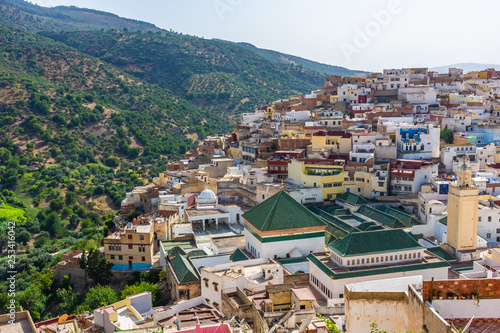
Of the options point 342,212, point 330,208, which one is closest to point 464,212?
point 342,212

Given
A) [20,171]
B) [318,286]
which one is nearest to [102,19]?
[20,171]

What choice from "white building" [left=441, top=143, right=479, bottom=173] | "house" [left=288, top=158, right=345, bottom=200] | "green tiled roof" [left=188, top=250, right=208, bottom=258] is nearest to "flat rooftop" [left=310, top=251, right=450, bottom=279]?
"green tiled roof" [left=188, top=250, right=208, bottom=258]

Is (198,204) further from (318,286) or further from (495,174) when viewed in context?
(495,174)

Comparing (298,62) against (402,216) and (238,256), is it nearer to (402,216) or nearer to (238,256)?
(402,216)

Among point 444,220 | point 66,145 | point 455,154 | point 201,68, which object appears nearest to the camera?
point 444,220

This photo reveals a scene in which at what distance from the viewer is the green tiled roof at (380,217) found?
88.8 ft

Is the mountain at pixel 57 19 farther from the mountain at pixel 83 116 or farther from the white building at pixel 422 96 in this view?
the white building at pixel 422 96

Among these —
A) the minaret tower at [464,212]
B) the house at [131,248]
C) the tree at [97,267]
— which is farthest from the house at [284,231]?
the tree at [97,267]

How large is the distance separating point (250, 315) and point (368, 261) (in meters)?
5.22

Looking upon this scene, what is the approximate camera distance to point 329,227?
1058 inches

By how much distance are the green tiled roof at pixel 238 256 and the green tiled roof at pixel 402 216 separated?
9.23m

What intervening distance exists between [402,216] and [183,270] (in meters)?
12.3

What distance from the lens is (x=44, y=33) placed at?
119 meters

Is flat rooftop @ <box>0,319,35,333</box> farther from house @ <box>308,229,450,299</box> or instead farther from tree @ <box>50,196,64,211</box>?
tree @ <box>50,196,64,211</box>
